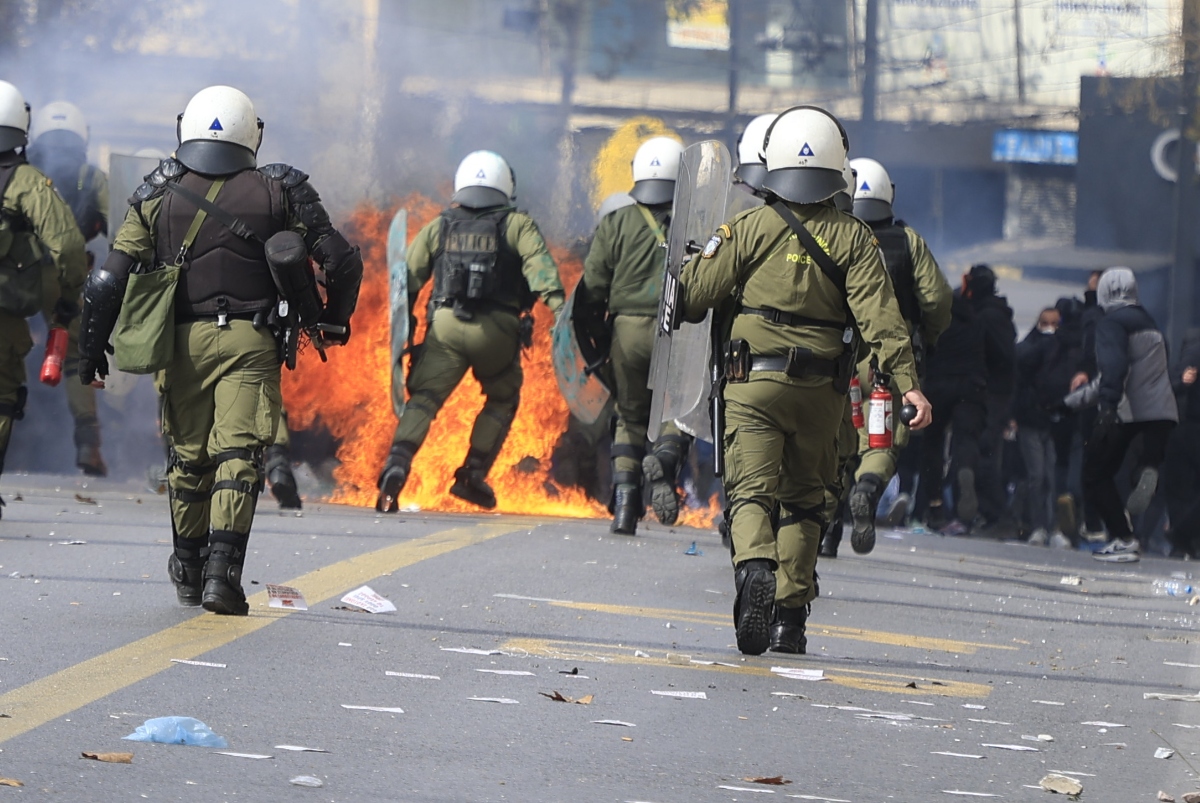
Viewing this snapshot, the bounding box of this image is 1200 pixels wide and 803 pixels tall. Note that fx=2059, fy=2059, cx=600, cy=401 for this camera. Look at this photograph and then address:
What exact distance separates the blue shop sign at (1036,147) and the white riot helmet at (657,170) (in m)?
5.83

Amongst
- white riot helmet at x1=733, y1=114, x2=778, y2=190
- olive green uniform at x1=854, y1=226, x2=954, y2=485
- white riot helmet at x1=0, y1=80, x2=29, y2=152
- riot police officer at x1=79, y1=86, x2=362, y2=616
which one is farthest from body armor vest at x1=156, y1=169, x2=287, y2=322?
olive green uniform at x1=854, y1=226, x2=954, y2=485

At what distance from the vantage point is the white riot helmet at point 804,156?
6.29 meters

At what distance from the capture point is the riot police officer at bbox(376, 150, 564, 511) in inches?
436

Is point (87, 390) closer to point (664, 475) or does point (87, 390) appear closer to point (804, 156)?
point (664, 475)

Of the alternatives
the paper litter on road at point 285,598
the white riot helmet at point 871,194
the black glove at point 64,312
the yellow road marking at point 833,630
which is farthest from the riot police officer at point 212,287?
the white riot helmet at point 871,194

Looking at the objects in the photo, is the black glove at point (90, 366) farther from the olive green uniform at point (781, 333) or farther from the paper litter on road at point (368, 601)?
the olive green uniform at point (781, 333)

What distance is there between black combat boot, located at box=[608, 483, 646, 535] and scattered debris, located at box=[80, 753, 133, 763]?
6.21 metres

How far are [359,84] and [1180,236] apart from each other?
6113 millimetres

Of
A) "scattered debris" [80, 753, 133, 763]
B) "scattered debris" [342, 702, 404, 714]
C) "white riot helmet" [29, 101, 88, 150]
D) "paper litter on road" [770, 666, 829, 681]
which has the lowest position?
"paper litter on road" [770, 666, 829, 681]

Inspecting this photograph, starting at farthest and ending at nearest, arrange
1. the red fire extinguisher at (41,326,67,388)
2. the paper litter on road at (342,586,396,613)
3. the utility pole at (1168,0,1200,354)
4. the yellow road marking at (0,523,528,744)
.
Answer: the utility pole at (1168,0,1200,354) → the red fire extinguisher at (41,326,67,388) → the paper litter on road at (342,586,396,613) → the yellow road marking at (0,523,528,744)

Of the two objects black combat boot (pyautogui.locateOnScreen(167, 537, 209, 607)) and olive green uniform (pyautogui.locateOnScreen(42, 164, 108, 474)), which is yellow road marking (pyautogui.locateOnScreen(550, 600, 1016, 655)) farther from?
olive green uniform (pyautogui.locateOnScreen(42, 164, 108, 474))

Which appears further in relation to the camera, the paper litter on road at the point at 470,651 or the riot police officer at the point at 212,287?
the riot police officer at the point at 212,287

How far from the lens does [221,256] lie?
21.4 ft

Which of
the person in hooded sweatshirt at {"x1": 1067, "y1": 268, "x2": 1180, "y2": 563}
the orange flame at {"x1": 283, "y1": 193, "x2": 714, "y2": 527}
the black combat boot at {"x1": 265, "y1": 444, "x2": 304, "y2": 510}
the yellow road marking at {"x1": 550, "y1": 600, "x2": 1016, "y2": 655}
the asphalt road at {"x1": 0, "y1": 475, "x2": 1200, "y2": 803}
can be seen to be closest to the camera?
the asphalt road at {"x1": 0, "y1": 475, "x2": 1200, "y2": 803}
